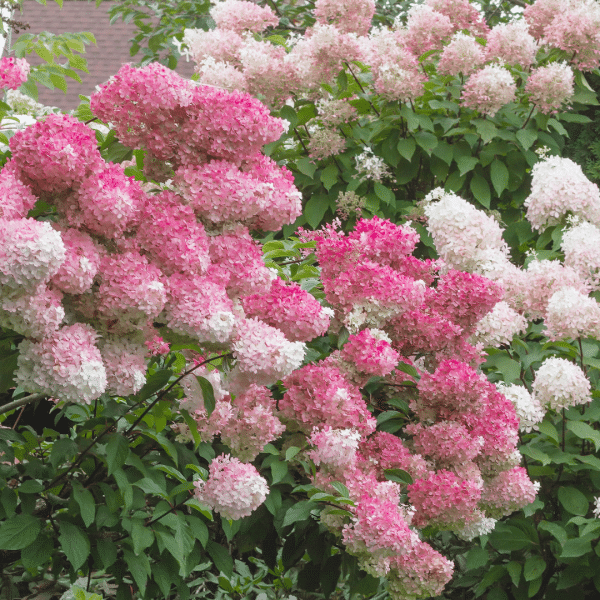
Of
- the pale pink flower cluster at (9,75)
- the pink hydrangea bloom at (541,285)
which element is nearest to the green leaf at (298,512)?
the pink hydrangea bloom at (541,285)

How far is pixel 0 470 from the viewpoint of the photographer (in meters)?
2.30

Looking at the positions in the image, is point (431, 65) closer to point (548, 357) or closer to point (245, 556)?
point (548, 357)

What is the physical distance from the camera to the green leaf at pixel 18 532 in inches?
85.4

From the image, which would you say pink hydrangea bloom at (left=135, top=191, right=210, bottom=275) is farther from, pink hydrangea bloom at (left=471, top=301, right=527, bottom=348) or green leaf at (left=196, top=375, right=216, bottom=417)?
pink hydrangea bloom at (left=471, top=301, right=527, bottom=348)

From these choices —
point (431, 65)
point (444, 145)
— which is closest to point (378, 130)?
point (444, 145)

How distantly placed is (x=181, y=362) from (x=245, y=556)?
191 centimetres

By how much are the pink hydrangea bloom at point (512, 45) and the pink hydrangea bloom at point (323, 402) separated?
259 cm

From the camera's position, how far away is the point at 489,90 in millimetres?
3900

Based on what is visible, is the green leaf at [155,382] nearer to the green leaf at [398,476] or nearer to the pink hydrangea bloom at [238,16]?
the green leaf at [398,476]

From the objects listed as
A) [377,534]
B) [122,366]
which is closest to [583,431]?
[377,534]

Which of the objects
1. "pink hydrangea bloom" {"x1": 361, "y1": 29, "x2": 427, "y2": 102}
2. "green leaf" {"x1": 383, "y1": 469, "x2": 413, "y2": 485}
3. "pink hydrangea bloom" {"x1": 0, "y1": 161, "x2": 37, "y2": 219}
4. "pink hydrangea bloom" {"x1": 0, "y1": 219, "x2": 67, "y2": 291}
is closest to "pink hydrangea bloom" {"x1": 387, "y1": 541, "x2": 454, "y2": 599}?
"green leaf" {"x1": 383, "y1": 469, "x2": 413, "y2": 485}

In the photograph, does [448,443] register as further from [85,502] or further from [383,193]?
[383,193]

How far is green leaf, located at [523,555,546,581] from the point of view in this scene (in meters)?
2.95

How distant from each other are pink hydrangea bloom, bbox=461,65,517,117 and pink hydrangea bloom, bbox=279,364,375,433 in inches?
83.0
